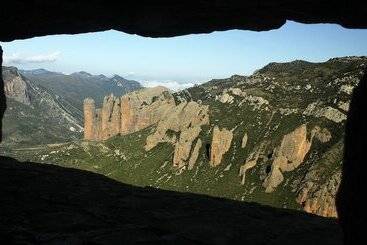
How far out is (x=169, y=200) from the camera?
15.5 metres

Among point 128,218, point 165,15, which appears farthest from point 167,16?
point 128,218

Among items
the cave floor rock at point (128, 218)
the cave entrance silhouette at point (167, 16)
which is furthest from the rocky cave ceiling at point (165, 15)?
the cave floor rock at point (128, 218)

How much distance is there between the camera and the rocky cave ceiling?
17.5 meters

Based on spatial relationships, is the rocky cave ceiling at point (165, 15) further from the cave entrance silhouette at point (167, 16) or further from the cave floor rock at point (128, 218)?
the cave floor rock at point (128, 218)

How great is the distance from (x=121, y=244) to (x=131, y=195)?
5.54m

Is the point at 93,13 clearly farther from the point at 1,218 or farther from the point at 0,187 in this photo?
the point at 1,218

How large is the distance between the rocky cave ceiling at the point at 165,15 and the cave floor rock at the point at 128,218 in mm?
7346

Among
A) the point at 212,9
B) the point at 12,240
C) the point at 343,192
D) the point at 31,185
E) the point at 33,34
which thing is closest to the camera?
the point at 12,240

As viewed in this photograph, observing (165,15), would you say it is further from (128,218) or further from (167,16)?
(128,218)

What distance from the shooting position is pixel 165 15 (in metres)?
19.8

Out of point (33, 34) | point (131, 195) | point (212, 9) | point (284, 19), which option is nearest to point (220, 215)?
point (131, 195)

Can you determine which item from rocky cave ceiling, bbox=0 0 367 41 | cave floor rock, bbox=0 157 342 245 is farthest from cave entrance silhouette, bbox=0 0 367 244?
cave floor rock, bbox=0 157 342 245

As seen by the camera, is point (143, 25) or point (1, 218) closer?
point (1, 218)

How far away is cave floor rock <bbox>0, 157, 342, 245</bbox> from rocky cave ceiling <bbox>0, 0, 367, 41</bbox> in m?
7.35
